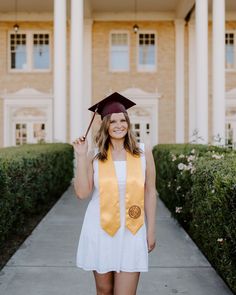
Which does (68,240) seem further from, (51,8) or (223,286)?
(51,8)

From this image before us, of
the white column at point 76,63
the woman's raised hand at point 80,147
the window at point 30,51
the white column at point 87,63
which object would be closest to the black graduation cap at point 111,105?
the woman's raised hand at point 80,147

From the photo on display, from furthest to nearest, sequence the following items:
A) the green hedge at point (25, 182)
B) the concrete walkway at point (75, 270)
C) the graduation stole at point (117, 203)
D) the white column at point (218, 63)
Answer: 1. the white column at point (218, 63)
2. the green hedge at point (25, 182)
3. the concrete walkway at point (75, 270)
4. the graduation stole at point (117, 203)

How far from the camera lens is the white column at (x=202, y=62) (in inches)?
567

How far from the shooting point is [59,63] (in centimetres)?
1449

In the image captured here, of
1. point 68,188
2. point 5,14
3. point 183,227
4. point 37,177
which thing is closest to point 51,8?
point 5,14

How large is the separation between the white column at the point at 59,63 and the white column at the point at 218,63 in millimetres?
4913

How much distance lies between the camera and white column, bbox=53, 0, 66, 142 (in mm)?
14440

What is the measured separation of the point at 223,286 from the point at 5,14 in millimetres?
17374

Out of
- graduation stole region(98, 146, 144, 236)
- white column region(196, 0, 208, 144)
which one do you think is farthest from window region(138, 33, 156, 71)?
graduation stole region(98, 146, 144, 236)

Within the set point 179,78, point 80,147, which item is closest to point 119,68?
point 179,78

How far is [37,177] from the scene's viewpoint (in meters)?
8.34

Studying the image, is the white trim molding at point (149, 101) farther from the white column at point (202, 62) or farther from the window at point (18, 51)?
the white column at point (202, 62)

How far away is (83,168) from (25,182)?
14.1 ft

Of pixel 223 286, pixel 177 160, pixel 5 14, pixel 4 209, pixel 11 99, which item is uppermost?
pixel 5 14
